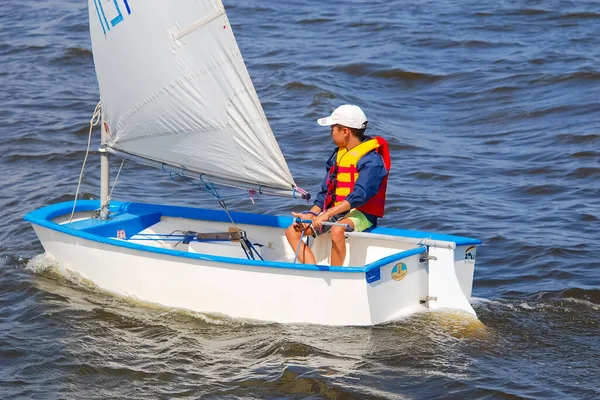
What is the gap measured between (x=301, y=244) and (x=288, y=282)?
0.53m

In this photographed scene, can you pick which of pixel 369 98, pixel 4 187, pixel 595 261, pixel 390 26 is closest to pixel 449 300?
pixel 595 261

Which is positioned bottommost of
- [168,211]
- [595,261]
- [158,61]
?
[595,261]

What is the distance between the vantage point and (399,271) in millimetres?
6316

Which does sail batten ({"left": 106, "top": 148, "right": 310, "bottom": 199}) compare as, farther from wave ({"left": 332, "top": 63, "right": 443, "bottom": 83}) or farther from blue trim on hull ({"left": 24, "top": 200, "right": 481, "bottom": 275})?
wave ({"left": 332, "top": 63, "right": 443, "bottom": 83})

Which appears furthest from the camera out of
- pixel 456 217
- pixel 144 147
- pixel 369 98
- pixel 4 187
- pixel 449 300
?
pixel 369 98

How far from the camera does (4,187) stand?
9.78 meters

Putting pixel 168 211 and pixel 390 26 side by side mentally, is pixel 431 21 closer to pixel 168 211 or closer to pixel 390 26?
pixel 390 26

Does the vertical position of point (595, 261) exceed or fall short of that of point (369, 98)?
it falls short

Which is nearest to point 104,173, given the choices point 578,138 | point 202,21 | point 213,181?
point 213,181

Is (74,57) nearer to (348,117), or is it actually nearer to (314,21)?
(314,21)

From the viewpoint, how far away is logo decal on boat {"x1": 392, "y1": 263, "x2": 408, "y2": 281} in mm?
6293

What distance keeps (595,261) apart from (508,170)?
8.50 feet

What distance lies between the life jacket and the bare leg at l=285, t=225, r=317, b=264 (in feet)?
0.93

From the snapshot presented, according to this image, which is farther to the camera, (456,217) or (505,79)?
(505,79)
